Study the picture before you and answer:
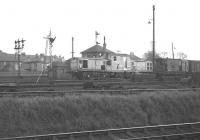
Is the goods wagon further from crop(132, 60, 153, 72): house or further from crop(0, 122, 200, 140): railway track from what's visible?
crop(0, 122, 200, 140): railway track

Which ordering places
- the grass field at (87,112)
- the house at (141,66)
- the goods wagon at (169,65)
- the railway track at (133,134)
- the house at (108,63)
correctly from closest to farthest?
the railway track at (133,134), the grass field at (87,112), the house at (108,63), the goods wagon at (169,65), the house at (141,66)

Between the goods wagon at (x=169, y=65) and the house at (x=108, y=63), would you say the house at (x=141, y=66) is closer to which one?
the house at (x=108, y=63)

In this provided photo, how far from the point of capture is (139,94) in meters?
18.5

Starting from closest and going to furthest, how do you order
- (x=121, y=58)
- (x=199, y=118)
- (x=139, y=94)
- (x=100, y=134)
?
1. (x=100, y=134)
2. (x=199, y=118)
3. (x=139, y=94)
4. (x=121, y=58)

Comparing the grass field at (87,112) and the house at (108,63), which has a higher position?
the house at (108,63)

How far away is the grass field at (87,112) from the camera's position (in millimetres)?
13156

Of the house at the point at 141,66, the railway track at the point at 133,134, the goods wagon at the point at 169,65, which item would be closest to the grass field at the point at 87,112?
the railway track at the point at 133,134

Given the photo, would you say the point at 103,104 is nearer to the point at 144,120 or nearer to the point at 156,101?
the point at 144,120

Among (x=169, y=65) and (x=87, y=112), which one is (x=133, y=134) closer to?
(x=87, y=112)

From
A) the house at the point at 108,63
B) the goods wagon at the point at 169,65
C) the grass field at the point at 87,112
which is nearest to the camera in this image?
the grass field at the point at 87,112

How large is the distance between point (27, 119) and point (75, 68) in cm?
2088

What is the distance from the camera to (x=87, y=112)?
588 inches

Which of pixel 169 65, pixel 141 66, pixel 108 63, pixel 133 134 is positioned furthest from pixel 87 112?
pixel 141 66

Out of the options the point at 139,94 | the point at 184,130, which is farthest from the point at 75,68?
the point at 184,130
